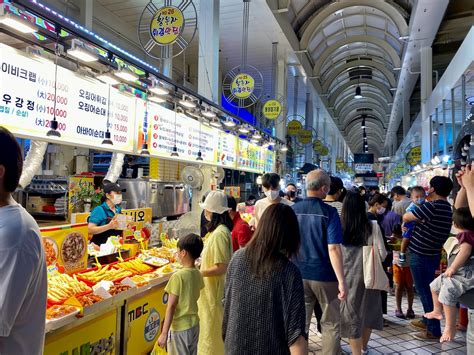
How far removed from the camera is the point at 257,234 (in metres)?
1.90

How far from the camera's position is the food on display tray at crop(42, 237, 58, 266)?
2941mm

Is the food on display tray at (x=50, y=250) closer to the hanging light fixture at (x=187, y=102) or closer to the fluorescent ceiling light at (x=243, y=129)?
the hanging light fixture at (x=187, y=102)

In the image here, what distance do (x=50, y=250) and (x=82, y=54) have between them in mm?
1734

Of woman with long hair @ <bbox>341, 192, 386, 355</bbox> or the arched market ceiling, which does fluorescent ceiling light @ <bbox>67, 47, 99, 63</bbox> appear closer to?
woman with long hair @ <bbox>341, 192, 386, 355</bbox>

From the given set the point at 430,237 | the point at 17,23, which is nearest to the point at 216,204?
the point at 17,23

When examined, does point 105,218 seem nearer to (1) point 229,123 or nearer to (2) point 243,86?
(1) point 229,123

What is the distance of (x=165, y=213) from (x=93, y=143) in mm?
6259

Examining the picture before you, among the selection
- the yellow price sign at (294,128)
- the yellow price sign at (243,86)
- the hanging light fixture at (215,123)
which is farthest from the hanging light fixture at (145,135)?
the yellow price sign at (294,128)

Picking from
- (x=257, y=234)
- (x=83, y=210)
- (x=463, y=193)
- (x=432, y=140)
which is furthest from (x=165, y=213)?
(x=432, y=140)

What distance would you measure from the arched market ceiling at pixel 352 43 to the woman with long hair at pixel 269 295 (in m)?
11.5

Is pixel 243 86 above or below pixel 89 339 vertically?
above

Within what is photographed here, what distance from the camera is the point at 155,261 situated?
4039mm

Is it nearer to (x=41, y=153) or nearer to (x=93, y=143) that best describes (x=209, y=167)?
(x=41, y=153)

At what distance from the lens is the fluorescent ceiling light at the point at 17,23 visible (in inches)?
97.0
